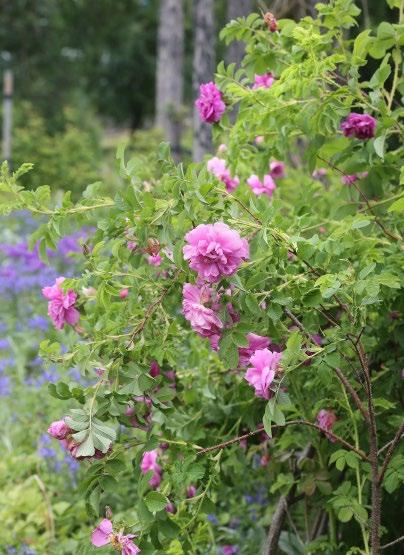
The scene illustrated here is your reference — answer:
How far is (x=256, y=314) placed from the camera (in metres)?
1.49

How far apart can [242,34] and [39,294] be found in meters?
3.66

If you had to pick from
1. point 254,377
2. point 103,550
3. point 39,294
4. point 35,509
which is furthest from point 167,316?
point 39,294

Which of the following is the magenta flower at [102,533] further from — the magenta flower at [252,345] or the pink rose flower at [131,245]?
the pink rose flower at [131,245]

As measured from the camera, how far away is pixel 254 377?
1455mm

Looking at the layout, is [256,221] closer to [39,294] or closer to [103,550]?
[103,550]

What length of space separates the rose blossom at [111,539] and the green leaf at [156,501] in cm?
8

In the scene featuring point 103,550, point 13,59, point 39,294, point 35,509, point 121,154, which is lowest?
point 13,59

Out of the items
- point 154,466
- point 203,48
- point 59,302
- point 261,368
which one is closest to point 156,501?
point 261,368

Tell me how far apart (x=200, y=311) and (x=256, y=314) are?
0.40 feet

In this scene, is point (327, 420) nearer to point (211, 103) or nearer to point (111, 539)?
point (111, 539)

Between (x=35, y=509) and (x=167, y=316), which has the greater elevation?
(x=167, y=316)

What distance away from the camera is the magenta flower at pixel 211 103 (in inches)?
79.4

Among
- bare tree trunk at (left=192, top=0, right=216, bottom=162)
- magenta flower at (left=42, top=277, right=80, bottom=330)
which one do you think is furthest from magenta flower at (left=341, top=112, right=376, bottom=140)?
bare tree trunk at (left=192, top=0, right=216, bottom=162)

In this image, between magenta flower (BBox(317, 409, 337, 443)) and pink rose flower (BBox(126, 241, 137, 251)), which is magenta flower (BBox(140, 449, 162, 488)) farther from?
pink rose flower (BBox(126, 241, 137, 251))
